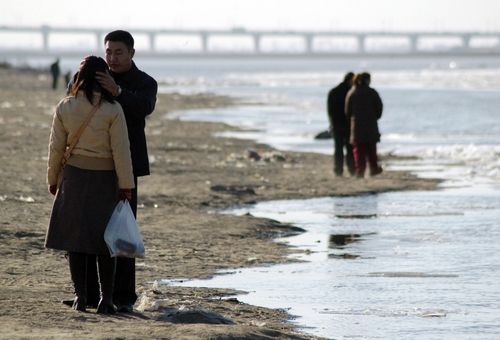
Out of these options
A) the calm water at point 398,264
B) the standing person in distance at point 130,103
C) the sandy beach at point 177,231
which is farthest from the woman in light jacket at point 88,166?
the calm water at point 398,264

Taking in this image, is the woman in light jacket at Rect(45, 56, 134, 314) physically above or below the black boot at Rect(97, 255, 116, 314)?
above

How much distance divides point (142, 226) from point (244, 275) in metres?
2.77

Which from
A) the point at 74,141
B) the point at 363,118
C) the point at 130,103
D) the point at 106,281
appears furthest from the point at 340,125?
the point at 74,141

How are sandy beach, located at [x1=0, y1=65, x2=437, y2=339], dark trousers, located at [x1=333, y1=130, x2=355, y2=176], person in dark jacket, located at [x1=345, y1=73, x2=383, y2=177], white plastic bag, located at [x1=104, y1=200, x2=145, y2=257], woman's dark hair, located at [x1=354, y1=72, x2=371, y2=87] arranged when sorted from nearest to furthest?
sandy beach, located at [x1=0, y1=65, x2=437, y2=339], white plastic bag, located at [x1=104, y1=200, x2=145, y2=257], person in dark jacket, located at [x1=345, y1=73, x2=383, y2=177], woman's dark hair, located at [x1=354, y1=72, x2=371, y2=87], dark trousers, located at [x1=333, y1=130, x2=355, y2=176]

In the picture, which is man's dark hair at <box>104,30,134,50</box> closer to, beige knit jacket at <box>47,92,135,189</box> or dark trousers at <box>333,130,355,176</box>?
beige knit jacket at <box>47,92,135,189</box>

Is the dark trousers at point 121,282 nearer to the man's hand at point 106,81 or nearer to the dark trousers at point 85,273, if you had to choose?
the dark trousers at point 85,273

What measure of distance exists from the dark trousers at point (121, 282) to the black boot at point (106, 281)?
0.37 ft

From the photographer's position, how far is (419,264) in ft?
33.6

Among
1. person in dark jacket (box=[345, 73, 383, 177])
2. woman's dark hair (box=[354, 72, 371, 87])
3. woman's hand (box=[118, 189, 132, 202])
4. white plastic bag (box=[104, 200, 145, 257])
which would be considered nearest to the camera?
white plastic bag (box=[104, 200, 145, 257])

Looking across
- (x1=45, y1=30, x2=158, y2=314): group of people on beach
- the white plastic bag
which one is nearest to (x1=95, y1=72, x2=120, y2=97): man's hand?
(x1=45, y1=30, x2=158, y2=314): group of people on beach

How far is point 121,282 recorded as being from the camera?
802 centimetres

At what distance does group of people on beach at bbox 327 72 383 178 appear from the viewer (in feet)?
56.9

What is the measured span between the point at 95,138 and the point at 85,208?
0.37 m

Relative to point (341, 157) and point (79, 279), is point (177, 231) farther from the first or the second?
point (341, 157)
